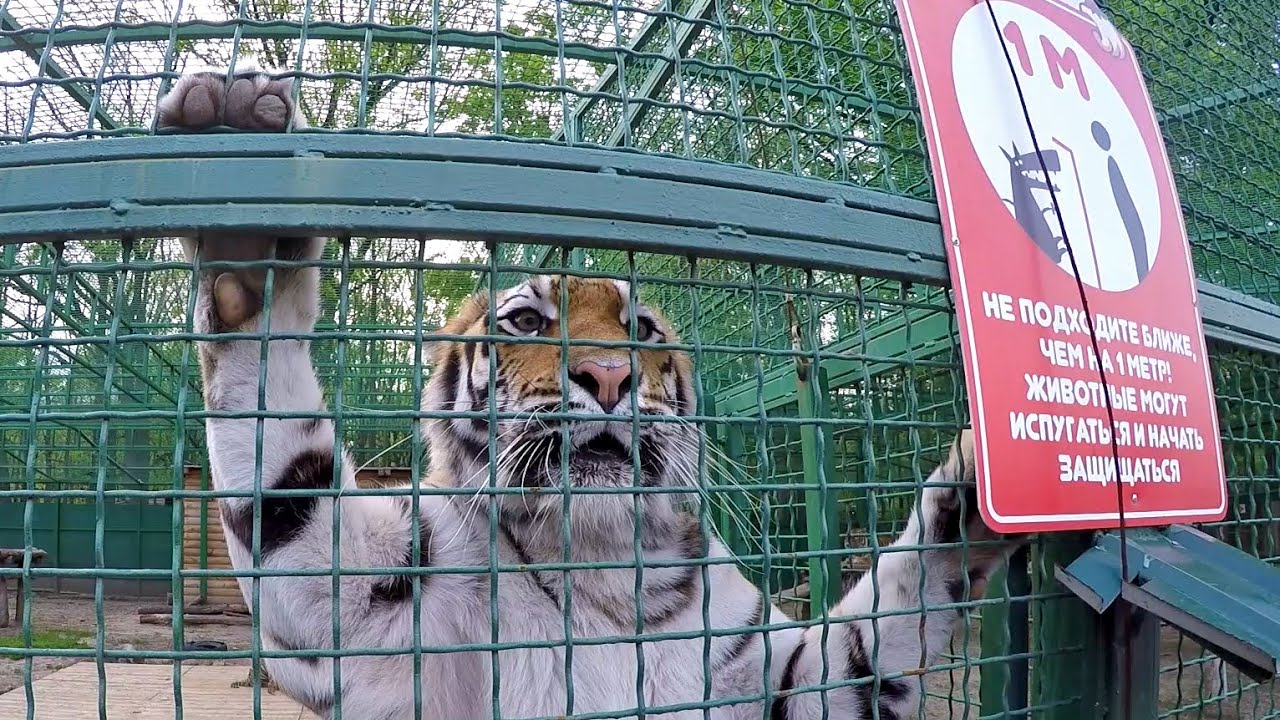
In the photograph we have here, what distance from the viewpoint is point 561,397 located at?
1.13 m

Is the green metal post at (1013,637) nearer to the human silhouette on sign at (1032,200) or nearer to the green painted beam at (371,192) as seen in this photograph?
the human silhouette on sign at (1032,200)

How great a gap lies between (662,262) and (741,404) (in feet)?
3.90

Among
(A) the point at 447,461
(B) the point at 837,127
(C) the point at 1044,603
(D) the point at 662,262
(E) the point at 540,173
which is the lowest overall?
(C) the point at 1044,603

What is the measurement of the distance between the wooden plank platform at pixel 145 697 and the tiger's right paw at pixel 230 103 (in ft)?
10.6

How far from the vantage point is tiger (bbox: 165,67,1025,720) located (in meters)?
1.07

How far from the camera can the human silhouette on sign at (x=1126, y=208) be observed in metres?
1.31

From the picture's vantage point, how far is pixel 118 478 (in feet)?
26.6

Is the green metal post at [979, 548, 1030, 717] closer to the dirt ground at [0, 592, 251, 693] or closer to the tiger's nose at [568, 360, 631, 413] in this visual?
the tiger's nose at [568, 360, 631, 413]

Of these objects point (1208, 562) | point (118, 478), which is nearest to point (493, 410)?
point (1208, 562)

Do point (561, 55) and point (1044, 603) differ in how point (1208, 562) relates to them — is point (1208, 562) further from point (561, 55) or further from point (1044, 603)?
point (561, 55)

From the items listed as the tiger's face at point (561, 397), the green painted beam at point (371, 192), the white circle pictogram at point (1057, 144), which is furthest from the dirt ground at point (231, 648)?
the green painted beam at point (371, 192)

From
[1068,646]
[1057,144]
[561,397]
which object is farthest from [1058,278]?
[561,397]

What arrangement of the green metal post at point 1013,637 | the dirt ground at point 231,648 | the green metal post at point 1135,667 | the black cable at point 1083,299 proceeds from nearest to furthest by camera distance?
the black cable at point 1083,299, the green metal post at point 1135,667, the green metal post at point 1013,637, the dirt ground at point 231,648

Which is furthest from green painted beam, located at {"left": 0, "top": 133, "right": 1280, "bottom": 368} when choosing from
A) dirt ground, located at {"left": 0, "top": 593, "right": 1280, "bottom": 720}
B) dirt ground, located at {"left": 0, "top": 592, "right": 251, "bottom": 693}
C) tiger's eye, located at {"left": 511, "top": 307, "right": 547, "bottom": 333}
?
dirt ground, located at {"left": 0, "top": 592, "right": 251, "bottom": 693}
